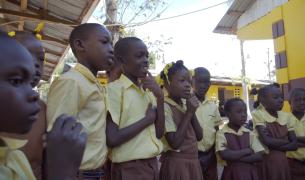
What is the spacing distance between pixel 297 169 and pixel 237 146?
788mm

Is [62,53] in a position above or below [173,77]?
above

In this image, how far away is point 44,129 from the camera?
1.69 m

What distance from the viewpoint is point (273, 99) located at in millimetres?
3389

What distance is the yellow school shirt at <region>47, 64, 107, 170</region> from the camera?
1.81 m

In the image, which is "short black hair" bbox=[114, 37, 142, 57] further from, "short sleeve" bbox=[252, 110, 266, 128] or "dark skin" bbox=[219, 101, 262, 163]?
"short sleeve" bbox=[252, 110, 266, 128]

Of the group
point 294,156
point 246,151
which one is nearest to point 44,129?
point 246,151

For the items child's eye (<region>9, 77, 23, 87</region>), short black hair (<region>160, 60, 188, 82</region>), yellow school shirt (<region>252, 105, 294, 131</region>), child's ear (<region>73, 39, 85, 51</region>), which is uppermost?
child's ear (<region>73, 39, 85, 51</region>)

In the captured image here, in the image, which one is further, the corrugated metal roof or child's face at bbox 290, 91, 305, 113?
the corrugated metal roof

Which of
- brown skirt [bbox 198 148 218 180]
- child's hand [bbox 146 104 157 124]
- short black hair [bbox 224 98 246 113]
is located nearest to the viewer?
child's hand [bbox 146 104 157 124]

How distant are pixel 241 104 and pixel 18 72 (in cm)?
262

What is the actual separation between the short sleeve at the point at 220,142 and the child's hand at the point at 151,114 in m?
1.01

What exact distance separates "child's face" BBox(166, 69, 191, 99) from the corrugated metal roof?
12.3 feet

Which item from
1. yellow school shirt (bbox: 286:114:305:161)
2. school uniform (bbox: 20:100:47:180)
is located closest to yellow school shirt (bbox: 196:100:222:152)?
yellow school shirt (bbox: 286:114:305:161)

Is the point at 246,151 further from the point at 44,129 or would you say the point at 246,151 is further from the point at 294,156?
the point at 44,129
